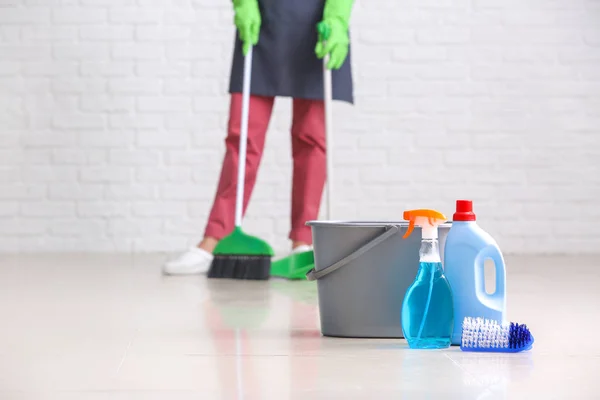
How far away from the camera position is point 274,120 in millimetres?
3840

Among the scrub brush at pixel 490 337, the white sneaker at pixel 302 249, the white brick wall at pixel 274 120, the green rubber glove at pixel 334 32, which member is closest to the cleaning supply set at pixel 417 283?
the scrub brush at pixel 490 337

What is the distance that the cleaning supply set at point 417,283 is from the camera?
1.49m

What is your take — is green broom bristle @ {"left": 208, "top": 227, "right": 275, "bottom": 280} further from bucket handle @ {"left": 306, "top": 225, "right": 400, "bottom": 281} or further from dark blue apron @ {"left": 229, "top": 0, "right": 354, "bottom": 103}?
bucket handle @ {"left": 306, "top": 225, "right": 400, "bottom": 281}

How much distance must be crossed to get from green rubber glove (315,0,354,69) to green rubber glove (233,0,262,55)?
192mm

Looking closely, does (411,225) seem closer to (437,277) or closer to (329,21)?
(437,277)

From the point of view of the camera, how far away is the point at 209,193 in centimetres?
384

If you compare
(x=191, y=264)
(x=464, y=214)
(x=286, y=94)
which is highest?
(x=286, y=94)

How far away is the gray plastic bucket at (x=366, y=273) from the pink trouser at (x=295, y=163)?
130 cm

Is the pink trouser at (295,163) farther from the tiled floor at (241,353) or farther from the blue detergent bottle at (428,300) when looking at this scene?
the blue detergent bottle at (428,300)

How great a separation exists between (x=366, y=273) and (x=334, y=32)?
138cm

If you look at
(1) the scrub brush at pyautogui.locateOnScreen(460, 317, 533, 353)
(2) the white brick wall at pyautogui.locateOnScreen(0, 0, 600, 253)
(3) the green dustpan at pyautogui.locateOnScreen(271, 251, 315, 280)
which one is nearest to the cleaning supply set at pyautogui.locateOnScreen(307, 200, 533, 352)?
(1) the scrub brush at pyautogui.locateOnScreen(460, 317, 533, 353)

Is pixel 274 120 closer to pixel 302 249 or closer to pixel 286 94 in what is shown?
pixel 286 94

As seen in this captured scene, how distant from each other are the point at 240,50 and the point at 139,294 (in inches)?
38.6

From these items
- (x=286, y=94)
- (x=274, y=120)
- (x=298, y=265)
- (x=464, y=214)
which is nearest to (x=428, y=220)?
(x=464, y=214)
